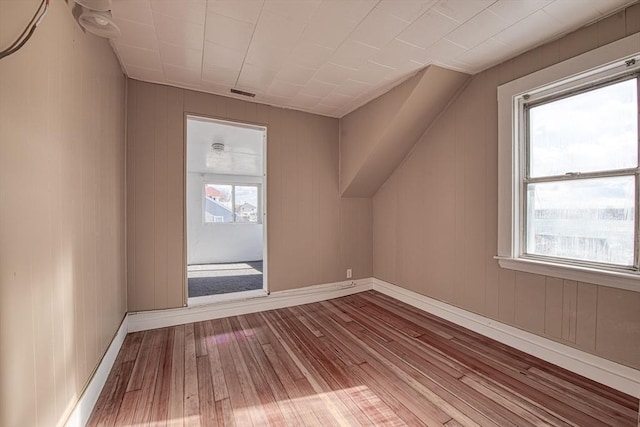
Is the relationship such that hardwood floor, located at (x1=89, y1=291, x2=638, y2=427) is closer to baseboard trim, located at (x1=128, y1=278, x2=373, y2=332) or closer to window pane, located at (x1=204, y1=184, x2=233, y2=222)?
baseboard trim, located at (x1=128, y1=278, x2=373, y2=332)

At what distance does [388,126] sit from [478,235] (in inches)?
55.2

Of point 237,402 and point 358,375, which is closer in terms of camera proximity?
point 237,402

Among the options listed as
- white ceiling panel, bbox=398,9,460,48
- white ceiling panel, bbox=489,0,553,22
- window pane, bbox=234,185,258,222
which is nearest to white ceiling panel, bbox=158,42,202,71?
white ceiling panel, bbox=398,9,460,48

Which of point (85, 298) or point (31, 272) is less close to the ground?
point (31, 272)

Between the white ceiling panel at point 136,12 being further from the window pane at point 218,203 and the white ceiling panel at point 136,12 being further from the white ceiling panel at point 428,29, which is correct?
the window pane at point 218,203

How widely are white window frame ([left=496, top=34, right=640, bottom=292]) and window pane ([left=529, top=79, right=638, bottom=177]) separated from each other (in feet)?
0.30

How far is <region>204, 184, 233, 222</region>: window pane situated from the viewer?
6.70 meters

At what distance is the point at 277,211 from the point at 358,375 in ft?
6.43

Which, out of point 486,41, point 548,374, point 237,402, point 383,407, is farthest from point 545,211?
point 237,402

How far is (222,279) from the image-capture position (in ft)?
14.9

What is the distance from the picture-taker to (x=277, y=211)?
129 inches

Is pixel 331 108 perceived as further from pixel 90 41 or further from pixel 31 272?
pixel 31 272

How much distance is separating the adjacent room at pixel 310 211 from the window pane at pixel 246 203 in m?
3.98

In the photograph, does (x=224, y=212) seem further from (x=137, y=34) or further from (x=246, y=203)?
(x=137, y=34)
